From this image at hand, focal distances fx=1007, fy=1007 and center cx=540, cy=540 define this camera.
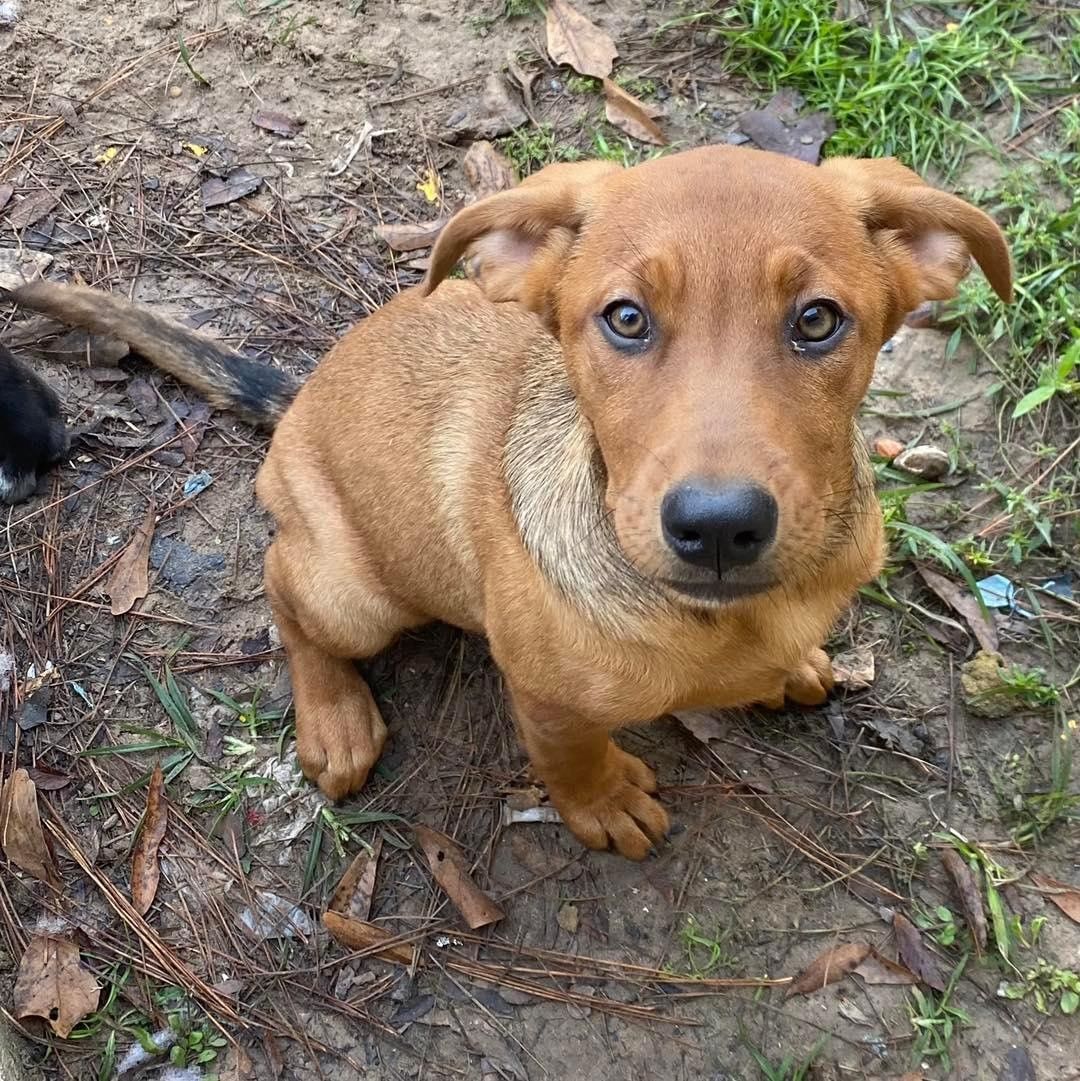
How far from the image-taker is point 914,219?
2.39 metres

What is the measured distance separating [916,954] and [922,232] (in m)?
2.19

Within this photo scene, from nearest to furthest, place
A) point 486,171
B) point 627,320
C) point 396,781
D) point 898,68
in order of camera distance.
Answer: point 627,320, point 396,781, point 898,68, point 486,171

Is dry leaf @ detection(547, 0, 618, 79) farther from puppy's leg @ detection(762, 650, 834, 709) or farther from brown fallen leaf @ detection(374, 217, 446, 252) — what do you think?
puppy's leg @ detection(762, 650, 834, 709)

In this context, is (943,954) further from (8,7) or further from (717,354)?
(8,7)

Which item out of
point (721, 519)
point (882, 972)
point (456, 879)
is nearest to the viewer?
point (721, 519)

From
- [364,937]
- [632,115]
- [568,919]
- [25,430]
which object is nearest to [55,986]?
[364,937]

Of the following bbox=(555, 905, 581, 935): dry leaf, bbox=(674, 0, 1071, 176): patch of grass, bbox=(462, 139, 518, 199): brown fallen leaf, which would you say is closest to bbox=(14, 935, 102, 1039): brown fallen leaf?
bbox=(555, 905, 581, 935): dry leaf

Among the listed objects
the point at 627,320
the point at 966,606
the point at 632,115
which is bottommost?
the point at 966,606

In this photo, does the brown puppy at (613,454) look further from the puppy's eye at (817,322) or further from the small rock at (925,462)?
the small rock at (925,462)

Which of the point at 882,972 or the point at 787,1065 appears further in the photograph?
the point at 882,972

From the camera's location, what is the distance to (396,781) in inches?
144

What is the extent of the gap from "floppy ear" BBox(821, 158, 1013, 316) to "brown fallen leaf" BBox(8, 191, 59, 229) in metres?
3.88

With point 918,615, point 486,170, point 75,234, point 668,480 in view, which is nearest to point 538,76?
point 486,170

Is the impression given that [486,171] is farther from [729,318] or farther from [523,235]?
[729,318]
